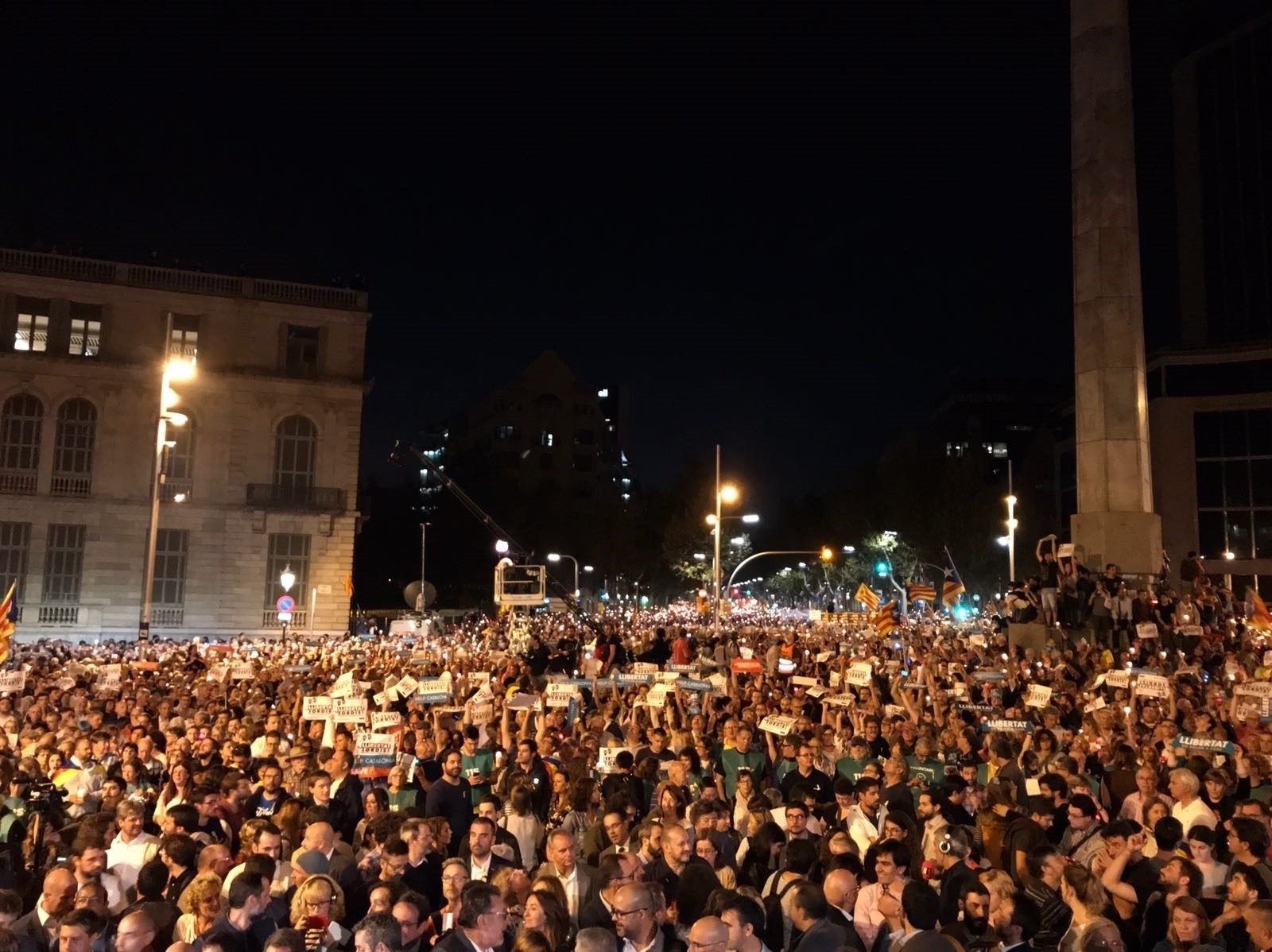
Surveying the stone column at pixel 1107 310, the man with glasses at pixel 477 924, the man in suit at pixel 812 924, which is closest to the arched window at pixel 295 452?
the stone column at pixel 1107 310

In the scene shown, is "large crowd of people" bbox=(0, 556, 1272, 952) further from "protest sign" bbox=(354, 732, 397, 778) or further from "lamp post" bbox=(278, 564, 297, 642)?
"lamp post" bbox=(278, 564, 297, 642)

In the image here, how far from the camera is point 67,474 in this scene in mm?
44969

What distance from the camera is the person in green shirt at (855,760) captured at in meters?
10.6

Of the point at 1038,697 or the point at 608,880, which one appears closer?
the point at 608,880

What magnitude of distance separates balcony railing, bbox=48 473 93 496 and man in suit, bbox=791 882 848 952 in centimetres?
4535

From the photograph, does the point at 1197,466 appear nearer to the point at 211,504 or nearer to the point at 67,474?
the point at 211,504

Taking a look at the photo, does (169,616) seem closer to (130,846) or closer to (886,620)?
(886,620)

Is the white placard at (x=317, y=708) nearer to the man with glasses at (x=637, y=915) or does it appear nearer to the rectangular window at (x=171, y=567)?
the man with glasses at (x=637, y=915)

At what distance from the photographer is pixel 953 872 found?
268 inches

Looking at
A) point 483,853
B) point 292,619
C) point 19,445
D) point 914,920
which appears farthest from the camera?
point 292,619

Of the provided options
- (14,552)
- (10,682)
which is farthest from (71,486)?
(10,682)

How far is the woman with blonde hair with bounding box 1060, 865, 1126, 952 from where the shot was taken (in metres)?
5.43

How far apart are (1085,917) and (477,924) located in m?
3.31

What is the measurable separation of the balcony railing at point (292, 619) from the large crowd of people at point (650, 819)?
30.0 metres
